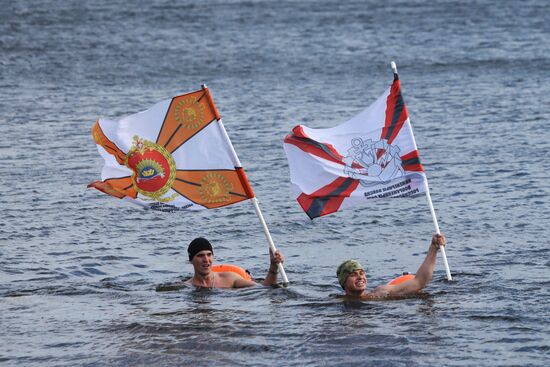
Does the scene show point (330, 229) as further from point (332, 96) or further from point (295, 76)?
point (295, 76)

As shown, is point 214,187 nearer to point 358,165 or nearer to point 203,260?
point 203,260

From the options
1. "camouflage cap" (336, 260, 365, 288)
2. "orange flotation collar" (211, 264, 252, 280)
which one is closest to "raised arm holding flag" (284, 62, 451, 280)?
"camouflage cap" (336, 260, 365, 288)

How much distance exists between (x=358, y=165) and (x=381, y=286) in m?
1.95

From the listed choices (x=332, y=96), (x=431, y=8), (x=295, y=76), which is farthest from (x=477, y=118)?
(x=431, y=8)

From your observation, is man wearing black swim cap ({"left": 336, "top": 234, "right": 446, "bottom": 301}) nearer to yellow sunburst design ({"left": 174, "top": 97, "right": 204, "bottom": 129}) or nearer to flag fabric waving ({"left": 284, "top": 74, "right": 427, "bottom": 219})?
flag fabric waving ({"left": 284, "top": 74, "right": 427, "bottom": 219})

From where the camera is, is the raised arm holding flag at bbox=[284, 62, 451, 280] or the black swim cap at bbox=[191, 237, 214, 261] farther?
the black swim cap at bbox=[191, 237, 214, 261]

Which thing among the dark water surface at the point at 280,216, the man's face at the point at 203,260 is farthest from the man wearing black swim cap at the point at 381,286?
→ the man's face at the point at 203,260

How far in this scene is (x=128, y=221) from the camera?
23844mm

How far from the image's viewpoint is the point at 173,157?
1775 cm

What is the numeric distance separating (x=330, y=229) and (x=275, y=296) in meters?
4.79

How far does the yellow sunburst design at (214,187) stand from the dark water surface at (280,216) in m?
1.70

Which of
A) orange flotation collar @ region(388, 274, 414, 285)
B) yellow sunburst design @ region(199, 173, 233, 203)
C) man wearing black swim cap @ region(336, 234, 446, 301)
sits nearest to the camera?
man wearing black swim cap @ region(336, 234, 446, 301)

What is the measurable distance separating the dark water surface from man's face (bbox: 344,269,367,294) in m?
0.29

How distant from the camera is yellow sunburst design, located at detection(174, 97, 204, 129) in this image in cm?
1764
